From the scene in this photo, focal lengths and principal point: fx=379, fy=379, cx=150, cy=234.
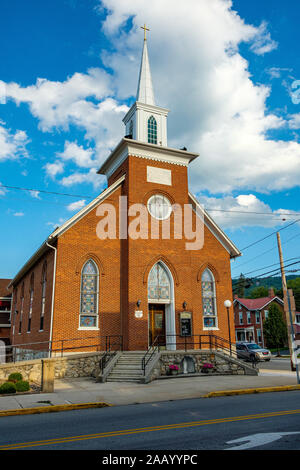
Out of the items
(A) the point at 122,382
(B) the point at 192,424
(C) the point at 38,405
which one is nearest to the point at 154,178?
(A) the point at 122,382

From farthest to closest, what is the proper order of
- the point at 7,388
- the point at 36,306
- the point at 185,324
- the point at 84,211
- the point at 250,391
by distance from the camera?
the point at 36,306
the point at 185,324
the point at 84,211
the point at 250,391
the point at 7,388

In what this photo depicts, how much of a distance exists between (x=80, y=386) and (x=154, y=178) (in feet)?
38.7

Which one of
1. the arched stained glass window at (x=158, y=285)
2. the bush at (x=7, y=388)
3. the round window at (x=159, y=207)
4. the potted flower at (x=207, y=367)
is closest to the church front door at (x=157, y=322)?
the arched stained glass window at (x=158, y=285)

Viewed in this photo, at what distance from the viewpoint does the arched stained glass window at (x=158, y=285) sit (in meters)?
20.1

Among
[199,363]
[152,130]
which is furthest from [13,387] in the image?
[152,130]

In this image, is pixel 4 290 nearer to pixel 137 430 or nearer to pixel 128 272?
pixel 128 272

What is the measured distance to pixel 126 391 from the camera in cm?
1301

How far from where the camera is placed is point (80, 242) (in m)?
19.4

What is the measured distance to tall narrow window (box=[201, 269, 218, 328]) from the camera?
2161 centimetres

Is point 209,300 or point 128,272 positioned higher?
point 128,272

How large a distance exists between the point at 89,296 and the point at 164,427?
12.2 m

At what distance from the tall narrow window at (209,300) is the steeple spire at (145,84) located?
11.0 meters
